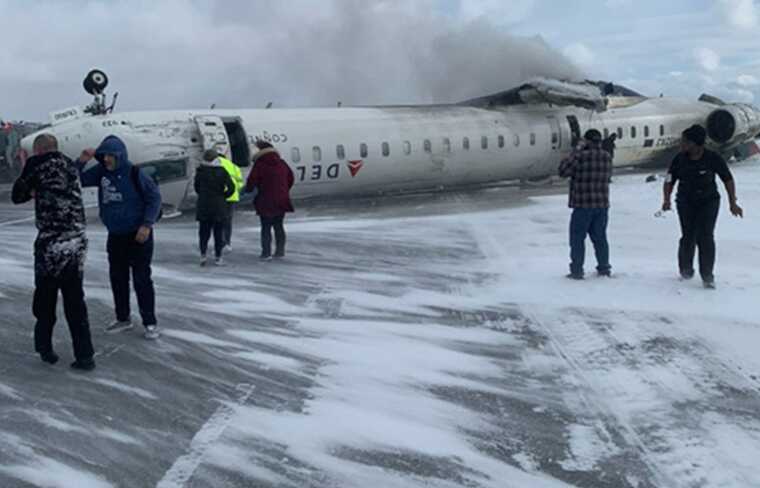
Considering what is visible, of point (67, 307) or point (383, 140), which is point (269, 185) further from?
point (383, 140)

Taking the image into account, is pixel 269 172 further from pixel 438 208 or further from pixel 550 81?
pixel 550 81

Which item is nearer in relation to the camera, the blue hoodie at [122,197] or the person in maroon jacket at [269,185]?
the blue hoodie at [122,197]

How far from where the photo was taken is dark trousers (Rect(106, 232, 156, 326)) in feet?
22.1

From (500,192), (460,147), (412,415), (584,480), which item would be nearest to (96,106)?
(460,147)

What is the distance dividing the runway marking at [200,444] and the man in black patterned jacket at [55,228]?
58.1 inches

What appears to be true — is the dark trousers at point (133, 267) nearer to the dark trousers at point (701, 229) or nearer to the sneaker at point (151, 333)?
the sneaker at point (151, 333)

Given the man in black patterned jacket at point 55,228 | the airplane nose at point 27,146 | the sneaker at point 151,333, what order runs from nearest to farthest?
1. the man in black patterned jacket at point 55,228
2. the sneaker at point 151,333
3. the airplane nose at point 27,146

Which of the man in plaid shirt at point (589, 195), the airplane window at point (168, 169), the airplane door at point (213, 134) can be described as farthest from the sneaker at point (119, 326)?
the airplane door at point (213, 134)

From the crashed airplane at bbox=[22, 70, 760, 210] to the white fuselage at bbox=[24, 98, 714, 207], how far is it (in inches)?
1.1

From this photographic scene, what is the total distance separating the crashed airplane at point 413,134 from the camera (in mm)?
16328

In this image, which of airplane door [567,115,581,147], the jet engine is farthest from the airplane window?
the jet engine

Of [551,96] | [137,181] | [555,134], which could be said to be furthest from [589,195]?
[551,96]

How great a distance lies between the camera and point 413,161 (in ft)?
63.4

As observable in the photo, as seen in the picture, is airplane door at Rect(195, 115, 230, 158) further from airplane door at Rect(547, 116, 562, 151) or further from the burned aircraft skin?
the burned aircraft skin
